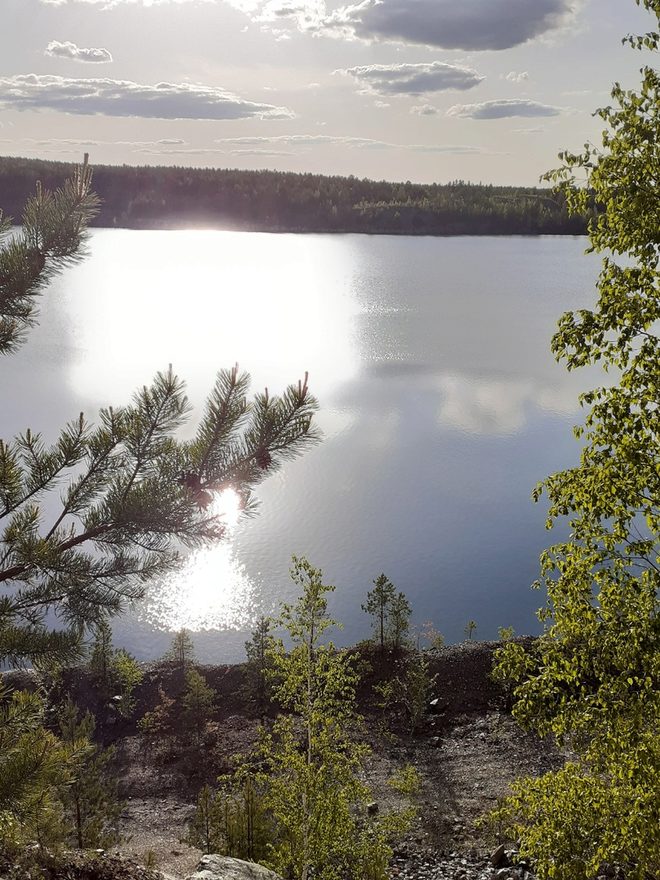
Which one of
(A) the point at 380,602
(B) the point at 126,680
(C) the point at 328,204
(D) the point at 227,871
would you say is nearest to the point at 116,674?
(B) the point at 126,680

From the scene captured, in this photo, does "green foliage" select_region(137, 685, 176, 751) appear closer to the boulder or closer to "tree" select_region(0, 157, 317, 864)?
the boulder

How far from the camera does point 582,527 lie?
21.9 ft

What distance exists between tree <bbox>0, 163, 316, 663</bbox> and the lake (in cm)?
60

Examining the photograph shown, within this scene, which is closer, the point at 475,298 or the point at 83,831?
the point at 83,831

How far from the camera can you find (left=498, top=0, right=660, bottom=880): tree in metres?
6.32

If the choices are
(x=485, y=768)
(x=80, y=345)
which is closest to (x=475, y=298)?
(x=80, y=345)

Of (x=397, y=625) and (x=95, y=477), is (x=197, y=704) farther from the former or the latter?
(x=95, y=477)

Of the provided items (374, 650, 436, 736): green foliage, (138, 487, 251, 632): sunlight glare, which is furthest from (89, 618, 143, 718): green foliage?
(374, 650, 436, 736): green foliage

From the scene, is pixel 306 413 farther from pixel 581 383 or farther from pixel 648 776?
pixel 581 383

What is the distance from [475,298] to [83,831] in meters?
84.1

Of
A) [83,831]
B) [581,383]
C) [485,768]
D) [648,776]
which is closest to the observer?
[648,776]

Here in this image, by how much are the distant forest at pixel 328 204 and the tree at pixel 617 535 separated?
136896 millimetres

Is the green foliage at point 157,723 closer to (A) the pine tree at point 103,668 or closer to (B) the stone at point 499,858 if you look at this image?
(A) the pine tree at point 103,668

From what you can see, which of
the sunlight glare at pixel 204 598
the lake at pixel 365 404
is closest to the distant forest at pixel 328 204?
the lake at pixel 365 404
